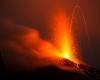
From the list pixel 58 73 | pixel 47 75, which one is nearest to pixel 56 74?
pixel 58 73

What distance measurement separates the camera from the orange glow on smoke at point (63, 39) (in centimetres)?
2023

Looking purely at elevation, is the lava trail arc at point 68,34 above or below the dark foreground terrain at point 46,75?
above

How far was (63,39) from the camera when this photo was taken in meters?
20.6

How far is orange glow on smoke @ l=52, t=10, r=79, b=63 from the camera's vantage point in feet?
66.4

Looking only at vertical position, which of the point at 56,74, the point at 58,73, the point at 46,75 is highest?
the point at 58,73

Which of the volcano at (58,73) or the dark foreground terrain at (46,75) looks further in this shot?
the volcano at (58,73)

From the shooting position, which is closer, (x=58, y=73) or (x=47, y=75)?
(x=47, y=75)

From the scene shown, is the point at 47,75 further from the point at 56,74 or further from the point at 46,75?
the point at 56,74

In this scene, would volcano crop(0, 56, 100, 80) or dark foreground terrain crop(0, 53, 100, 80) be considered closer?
dark foreground terrain crop(0, 53, 100, 80)

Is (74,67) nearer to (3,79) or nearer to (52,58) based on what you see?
(52,58)

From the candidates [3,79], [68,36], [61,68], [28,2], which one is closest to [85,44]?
[68,36]

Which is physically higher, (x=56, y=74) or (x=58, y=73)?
(x=58, y=73)

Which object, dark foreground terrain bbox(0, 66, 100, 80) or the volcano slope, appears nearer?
dark foreground terrain bbox(0, 66, 100, 80)

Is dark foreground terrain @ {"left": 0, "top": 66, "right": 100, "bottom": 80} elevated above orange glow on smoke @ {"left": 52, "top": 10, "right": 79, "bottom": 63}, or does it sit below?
below
